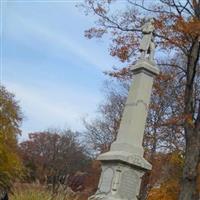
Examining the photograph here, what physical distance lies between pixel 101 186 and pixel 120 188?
604mm

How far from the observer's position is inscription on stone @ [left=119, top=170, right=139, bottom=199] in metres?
10.1

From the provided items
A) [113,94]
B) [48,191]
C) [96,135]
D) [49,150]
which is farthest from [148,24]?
[49,150]

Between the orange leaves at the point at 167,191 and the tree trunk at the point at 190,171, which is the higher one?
the orange leaves at the point at 167,191

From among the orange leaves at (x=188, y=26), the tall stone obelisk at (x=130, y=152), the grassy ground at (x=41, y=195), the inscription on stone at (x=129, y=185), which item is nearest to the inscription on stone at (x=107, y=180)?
the tall stone obelisk at (x=130, y=152)

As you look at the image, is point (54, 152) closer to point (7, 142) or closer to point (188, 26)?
point (7, 142)

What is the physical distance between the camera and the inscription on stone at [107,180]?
10.2m

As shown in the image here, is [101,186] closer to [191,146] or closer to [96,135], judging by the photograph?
[191,146]

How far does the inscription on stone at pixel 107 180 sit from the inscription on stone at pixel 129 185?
28 cm

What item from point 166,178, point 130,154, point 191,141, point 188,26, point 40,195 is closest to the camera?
point 130,154

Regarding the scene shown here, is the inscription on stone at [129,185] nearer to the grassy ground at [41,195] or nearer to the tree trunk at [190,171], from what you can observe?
the grassy ground at [41,195]

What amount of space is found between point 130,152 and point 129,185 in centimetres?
75

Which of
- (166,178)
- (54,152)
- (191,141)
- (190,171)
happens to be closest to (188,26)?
(191,141)

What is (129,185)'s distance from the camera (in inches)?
405

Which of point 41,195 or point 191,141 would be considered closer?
point 41,195
